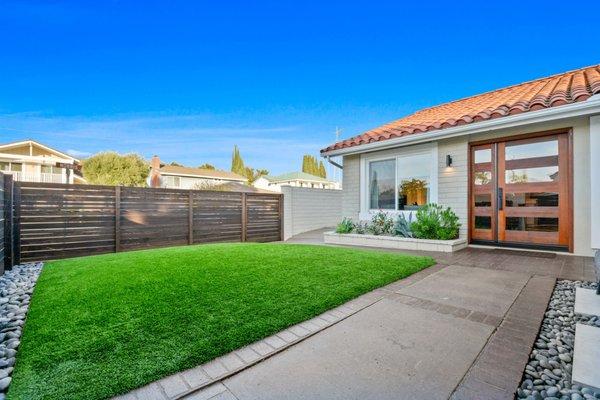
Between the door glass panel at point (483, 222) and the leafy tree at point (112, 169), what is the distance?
86.1 ft

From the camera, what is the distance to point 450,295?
337cm

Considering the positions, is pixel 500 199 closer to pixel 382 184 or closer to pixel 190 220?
pixel 382 184

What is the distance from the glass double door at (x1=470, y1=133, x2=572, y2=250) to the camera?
18.7 ft

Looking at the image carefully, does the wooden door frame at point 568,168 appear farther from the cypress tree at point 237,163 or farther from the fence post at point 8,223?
the cypress tree at point 237,163

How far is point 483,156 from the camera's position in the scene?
22.0 ft

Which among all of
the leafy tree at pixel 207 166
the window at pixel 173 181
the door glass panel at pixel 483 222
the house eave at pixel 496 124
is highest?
the leafy tree at pixel 207 166

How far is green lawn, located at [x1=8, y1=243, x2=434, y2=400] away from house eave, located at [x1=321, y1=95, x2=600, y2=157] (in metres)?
3.42

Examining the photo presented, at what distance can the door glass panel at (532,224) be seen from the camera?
228 inches

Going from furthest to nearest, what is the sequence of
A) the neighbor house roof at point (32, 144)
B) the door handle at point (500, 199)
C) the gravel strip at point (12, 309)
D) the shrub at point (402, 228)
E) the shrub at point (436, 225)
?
the neighbor house roof at point (32, 144) < the shrub at point (402, 228) < the shrub at point (436, 225) < the door handle at point (500, 199) < the gravel strip at point (12, 309)

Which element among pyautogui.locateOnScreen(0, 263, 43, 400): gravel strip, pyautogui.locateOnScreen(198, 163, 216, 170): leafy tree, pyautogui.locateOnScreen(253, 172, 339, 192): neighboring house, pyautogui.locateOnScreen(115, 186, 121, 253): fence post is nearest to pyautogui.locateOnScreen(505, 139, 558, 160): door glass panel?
pyautogui.locateOnScreen(0, 263, 43, 400): gravel strip

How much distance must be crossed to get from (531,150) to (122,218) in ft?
32.1

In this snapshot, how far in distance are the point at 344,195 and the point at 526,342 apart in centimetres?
710

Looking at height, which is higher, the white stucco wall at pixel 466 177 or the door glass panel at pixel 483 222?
the white stucco wall at pixel 466 177

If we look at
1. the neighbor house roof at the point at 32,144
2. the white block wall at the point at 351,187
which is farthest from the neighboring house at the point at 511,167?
the neighbor house roof at the point at 32,144
